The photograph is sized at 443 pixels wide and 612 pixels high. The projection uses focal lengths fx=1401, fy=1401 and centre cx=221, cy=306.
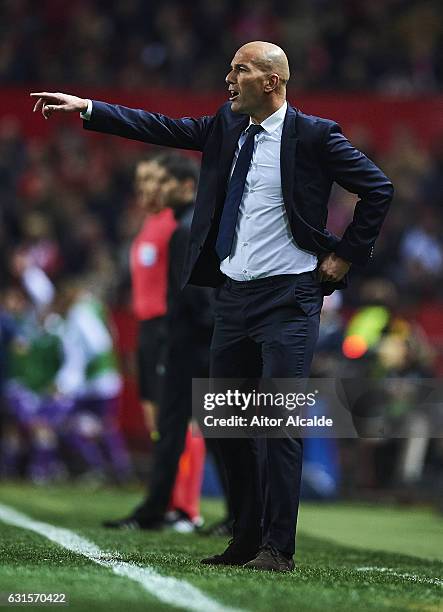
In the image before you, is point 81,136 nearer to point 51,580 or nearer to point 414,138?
point 414,138

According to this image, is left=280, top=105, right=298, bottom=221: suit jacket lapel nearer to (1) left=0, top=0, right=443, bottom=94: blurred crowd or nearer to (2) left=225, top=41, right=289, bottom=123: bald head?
(2) left=225, top=41, right=289, bottom=123: bald head

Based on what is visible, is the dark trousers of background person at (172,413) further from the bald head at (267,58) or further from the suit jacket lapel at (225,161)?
the bald head at (267,58)

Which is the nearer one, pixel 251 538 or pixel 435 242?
pixel 251 538

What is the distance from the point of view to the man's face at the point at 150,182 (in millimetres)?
8805

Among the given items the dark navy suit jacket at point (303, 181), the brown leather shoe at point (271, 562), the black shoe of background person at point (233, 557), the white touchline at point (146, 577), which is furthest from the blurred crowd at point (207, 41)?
the brown leather shoe at point (271, 562)

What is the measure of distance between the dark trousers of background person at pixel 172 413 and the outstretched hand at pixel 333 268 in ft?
8.45

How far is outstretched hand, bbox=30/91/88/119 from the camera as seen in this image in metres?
5.93

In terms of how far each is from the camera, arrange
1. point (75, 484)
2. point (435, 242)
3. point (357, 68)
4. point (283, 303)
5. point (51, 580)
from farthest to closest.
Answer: point (357, 68) < point (435, 242) < point (75, 484) < point (283, 303) < point (51, 580)

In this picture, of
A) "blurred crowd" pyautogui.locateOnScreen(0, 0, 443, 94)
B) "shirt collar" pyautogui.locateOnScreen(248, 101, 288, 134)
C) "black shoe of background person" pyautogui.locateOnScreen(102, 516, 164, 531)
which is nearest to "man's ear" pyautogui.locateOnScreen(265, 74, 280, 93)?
"shirt collar" pyautogui.locateOnScreen(248, 101, 288, 134)

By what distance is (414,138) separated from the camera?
62.1 feet

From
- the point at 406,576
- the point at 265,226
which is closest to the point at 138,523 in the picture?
the point at 406,576

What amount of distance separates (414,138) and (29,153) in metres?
5.20

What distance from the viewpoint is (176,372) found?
860 centimetres

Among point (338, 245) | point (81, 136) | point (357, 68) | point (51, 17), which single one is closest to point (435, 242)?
point (357, 68)
